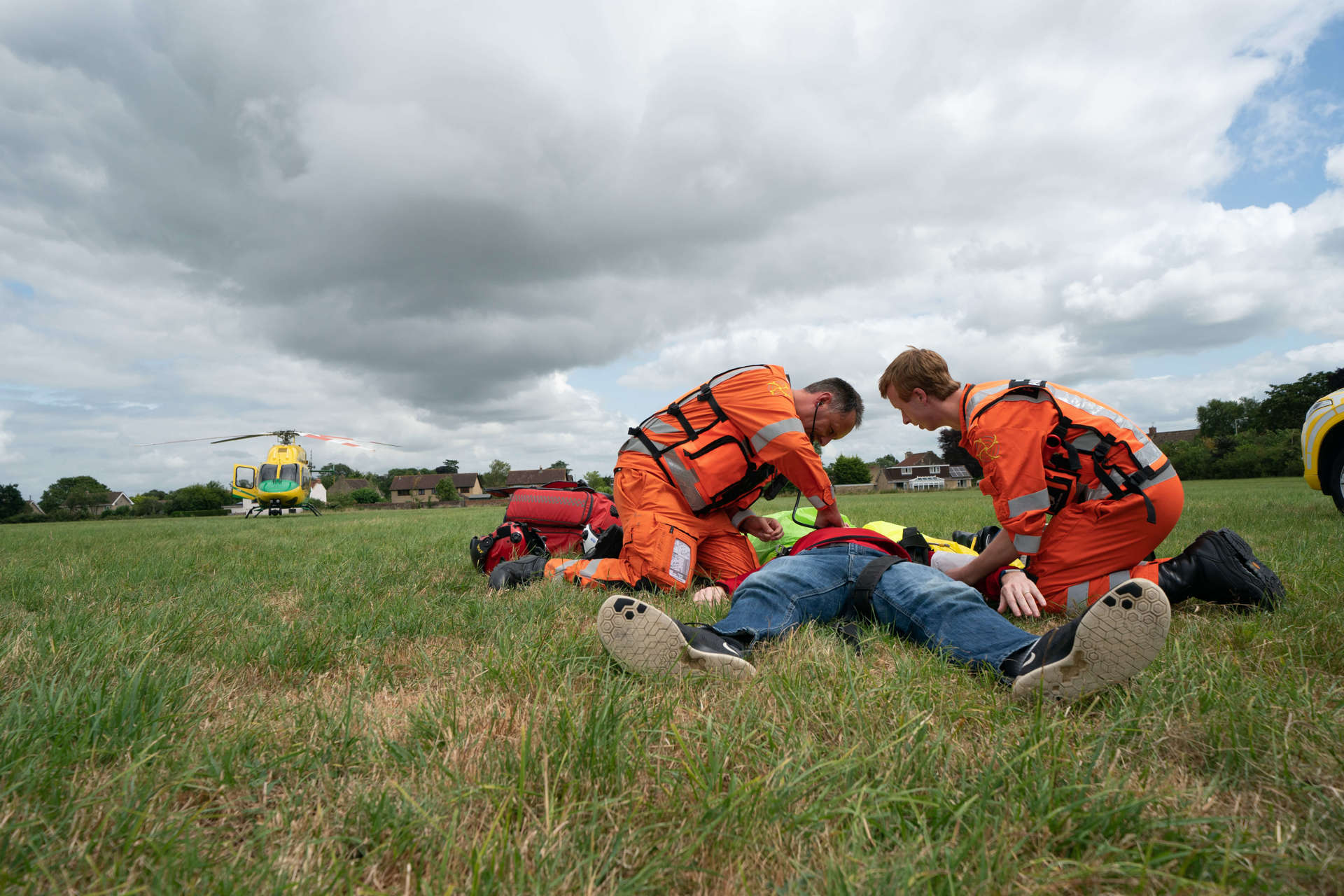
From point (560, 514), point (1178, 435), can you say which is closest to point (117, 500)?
point (560, 514)

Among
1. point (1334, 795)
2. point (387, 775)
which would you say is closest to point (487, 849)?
point (387, 775)

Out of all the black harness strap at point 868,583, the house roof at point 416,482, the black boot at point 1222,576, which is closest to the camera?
the black harness strap at point 868,583

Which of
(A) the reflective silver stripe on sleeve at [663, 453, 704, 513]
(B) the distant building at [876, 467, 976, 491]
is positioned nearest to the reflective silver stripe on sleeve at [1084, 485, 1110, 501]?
(A) the reflective silver stripe on sleeve at [663, 453, 704, 513]

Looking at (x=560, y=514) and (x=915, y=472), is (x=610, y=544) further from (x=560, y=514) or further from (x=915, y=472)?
(x=915, y=472)

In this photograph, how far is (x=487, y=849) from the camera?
3.51 feet

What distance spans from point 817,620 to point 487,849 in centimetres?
199

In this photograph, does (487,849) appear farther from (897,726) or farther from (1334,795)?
(1334,795)

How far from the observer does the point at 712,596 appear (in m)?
3.73

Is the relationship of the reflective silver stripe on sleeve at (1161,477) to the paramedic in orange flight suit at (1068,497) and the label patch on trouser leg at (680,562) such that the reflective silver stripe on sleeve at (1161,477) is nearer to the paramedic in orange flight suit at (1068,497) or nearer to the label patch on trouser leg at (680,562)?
the paramedic in orange flight suit at (1068,497)

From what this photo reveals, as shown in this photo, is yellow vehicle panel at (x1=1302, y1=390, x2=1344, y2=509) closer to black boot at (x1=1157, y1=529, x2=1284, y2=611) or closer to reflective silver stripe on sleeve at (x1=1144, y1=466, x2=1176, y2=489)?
reflective silver stripe on sleeve at (x1=1144, y1=466, x2=1176, y2=489)

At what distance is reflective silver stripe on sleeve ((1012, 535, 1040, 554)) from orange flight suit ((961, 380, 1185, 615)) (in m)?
0.01

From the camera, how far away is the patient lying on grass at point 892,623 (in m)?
1.73

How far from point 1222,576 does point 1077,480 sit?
80 cm

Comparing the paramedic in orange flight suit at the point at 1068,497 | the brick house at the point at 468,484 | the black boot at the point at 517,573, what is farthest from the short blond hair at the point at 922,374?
the brick house at the point at 468,484
